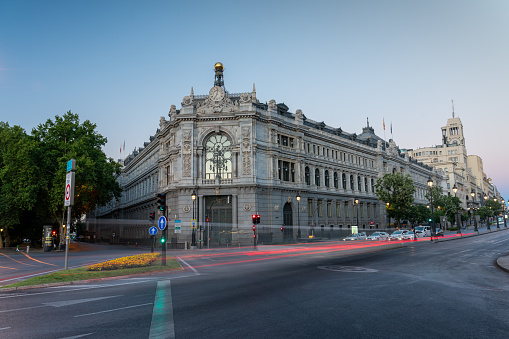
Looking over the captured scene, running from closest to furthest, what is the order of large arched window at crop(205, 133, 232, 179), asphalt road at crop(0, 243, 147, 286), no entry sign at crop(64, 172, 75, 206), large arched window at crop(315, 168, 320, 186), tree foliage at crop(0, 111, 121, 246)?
1. asphalt road at crop(0, 243, 147, 286)
2. no entry sign at crop(64, 172, 75, 206)
3. tree foliage at crop(0, 111, 121, 246)
4. large arched window at crop(205, 133, 232, 179)
5. large arched window at crop(315, 168, 320, 186)

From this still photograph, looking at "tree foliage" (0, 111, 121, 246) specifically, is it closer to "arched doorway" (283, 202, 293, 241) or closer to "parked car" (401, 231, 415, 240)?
"arched doorway" (283, 202, 293, 241)

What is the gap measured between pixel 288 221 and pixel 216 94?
864 inches

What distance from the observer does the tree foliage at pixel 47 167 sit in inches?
1738

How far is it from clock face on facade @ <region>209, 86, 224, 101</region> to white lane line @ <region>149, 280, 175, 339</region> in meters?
39.7

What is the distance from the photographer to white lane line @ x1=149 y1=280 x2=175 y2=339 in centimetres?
734

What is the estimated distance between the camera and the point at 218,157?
49.2 meters

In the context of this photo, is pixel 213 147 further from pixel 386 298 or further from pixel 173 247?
pixel 386 298

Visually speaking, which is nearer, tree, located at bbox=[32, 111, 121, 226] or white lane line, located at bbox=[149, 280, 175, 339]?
white lane line, located at bbox=[149, 280, 175, 339]

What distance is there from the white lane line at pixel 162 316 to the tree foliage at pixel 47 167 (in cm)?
3585

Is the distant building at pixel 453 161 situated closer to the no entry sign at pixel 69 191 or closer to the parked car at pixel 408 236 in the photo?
the parked car at pixel 408 236

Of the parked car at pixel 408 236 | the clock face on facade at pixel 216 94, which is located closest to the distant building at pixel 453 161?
the parked car at pixel 408 236

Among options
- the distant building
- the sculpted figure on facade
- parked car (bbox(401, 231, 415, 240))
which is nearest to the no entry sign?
the sculpted figure on facade

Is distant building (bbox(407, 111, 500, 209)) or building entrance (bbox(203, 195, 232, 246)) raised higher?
distant building (bbox(407, 111, 500, 209))

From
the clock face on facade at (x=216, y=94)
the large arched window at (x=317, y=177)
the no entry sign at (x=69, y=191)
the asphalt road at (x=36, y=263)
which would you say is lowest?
the asphalt road at (x=36, y=263)
